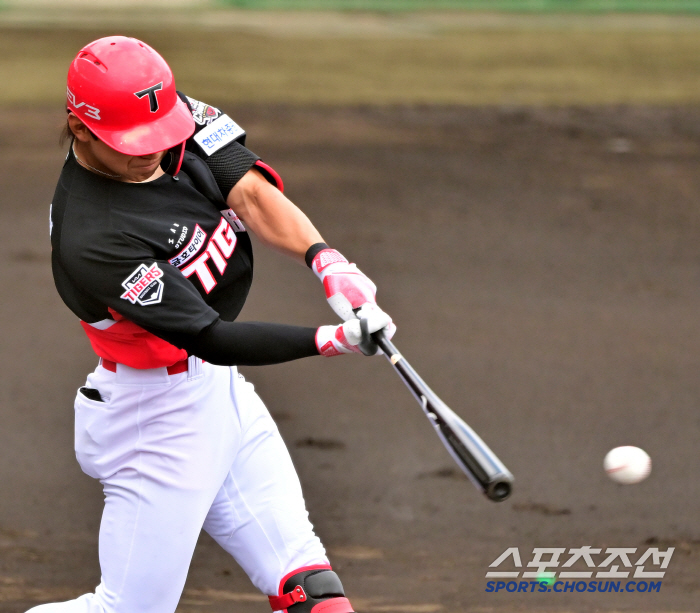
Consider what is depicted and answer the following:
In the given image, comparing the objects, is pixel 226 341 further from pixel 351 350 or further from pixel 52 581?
pixel 52 581

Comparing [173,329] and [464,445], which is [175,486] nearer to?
[173,329]

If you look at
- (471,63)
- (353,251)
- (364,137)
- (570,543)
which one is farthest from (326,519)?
(471,63)

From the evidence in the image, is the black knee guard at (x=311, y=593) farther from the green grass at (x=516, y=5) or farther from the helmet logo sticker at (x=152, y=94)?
the green grass at (x=516, y=5)

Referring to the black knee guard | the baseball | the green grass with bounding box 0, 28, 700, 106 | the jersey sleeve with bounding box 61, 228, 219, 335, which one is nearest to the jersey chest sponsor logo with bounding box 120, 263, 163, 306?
the jersey sleeve with bounding box 61, 228, 219, 335

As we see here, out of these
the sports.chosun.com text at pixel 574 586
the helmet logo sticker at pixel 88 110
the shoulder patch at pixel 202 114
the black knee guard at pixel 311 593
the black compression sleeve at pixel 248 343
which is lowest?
the sports.chosun.com text at pixel 574 586

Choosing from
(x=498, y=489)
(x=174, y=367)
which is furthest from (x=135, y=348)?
(x=498, y=489)

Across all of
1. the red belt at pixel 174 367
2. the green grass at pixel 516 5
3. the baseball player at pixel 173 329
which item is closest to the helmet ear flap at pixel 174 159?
the baseball player at pixel 173 329

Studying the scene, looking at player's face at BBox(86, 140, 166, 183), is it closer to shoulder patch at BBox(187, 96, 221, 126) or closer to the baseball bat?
shoulder patch at BBox(187, 96, 221, 126)

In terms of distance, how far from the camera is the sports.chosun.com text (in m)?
3.95

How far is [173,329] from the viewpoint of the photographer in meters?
2.64

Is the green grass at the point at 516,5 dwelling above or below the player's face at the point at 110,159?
below

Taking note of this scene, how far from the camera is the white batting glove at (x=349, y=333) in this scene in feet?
8.63

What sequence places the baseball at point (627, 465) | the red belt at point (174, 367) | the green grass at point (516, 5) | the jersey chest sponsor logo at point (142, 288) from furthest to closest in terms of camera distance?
the green grass at point (516, 5), the baseball at point (627, 465), the red belt at point (174, 367), the jersey chest sponsor logo at point (142, 288)

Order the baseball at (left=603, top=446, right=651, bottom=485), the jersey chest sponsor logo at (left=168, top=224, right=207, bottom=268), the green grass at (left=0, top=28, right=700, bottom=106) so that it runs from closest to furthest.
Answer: the jersey chest sponsor logo at (left=168, top=224, right=207, bottom=268), the baseball at (left=603, top=446, right=651, bottom=485), the green grass at (left=0, top=28, right=700, bottom=106)
